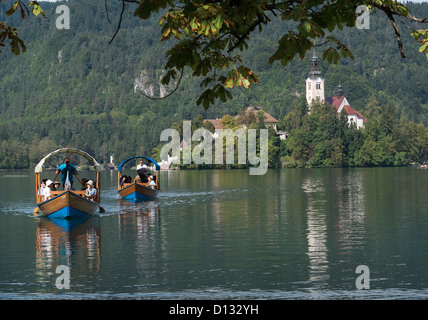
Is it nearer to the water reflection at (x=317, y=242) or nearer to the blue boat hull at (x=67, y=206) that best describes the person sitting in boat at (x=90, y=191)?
the blue boat hull at (x=67, y=206)

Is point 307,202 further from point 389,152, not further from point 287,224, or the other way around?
point 389,152

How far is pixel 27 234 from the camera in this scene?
119 feet

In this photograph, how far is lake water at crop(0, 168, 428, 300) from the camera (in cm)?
2127

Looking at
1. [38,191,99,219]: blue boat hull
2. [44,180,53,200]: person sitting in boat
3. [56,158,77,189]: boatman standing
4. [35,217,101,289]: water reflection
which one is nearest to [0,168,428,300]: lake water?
[35,217,101,289]: water reflection

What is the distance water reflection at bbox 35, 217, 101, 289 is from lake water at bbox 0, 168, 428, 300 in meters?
0.05

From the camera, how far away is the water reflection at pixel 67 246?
2527 centimetres

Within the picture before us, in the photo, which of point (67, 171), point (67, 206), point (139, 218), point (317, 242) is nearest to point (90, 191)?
point (67, 206)

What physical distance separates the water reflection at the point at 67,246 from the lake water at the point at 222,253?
0.17 ft

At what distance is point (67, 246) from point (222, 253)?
684 cm

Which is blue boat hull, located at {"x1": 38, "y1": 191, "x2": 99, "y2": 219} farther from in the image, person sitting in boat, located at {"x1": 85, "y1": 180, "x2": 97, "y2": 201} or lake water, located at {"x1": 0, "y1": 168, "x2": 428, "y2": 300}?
lake water, located at {"x1": 0, "y1": 168, "x2": 428, "y2": 300}

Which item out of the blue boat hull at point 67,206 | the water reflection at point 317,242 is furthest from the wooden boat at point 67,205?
the water reflection at point 317,242

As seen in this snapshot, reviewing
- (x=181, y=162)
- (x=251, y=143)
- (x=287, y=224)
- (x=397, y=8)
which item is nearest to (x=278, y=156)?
(x=251, y=143)

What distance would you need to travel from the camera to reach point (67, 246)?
3086 centimetres

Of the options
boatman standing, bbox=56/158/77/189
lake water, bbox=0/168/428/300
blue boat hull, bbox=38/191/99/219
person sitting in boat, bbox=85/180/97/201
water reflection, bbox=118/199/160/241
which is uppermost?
boatman standing, bbox=56/158/77/189
